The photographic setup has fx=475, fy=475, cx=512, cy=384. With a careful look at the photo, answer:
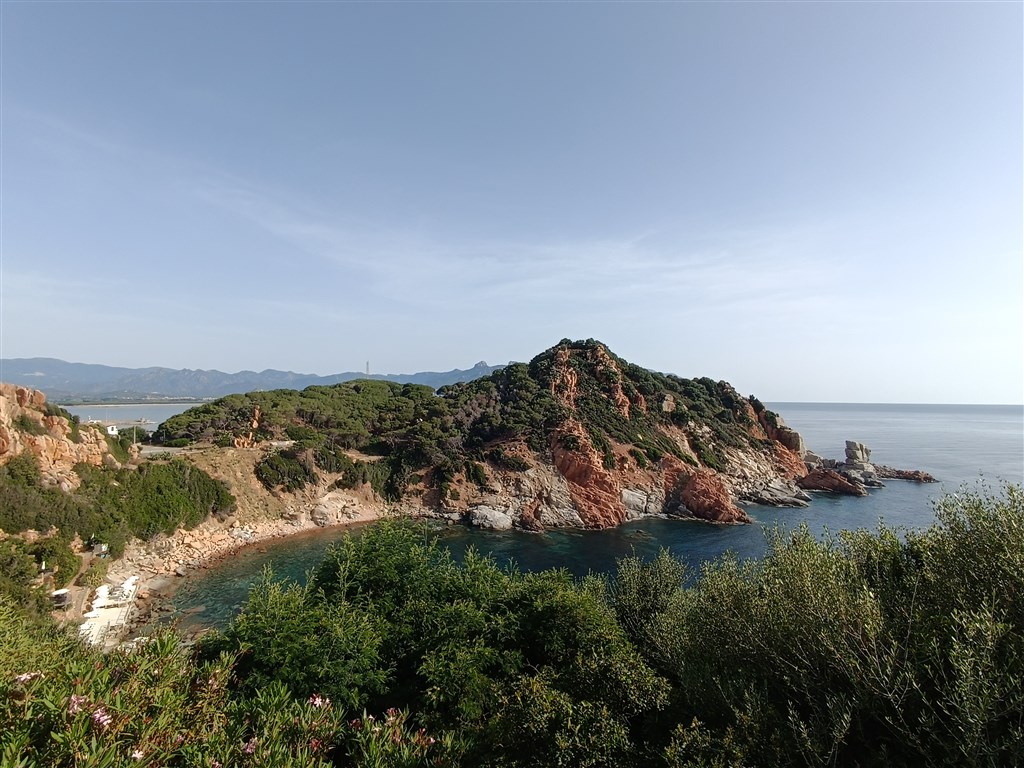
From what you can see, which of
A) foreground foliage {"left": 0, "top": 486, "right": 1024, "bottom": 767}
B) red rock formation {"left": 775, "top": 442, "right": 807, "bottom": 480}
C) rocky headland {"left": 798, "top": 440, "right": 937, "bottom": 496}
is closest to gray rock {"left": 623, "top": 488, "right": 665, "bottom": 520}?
red rock formation {"left": 775, "top": 442, "right": 807, "bottom": 480}

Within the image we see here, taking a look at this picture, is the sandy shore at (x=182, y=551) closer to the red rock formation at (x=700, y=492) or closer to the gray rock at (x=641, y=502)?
the gray rock at (x=641, y=502)

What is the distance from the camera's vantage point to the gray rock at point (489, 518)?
44750mm

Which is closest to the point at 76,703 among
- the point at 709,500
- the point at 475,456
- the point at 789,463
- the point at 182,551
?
the point at 182,551

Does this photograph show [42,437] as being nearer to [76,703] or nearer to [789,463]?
[76,703]

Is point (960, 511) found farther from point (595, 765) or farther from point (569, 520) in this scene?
point (569, 520)

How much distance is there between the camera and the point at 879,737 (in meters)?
7.15

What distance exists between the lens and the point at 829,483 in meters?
58.8

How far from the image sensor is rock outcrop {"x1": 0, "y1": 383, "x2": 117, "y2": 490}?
27.3 metres

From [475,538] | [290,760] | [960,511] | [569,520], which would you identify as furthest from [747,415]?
[290,760]

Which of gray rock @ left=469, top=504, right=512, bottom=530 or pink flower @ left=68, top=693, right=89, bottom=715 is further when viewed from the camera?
gray rock @ left=469, top=504, right=512, bottom=530

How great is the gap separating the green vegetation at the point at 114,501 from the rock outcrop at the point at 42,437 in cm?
70

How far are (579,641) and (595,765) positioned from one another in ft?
18.7

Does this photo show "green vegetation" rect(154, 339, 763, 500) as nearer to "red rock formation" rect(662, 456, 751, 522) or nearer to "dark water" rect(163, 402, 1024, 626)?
"red rock formation" rect(662, 456, 751, 522)

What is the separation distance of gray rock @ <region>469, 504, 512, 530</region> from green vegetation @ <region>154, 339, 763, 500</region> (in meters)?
3.92
